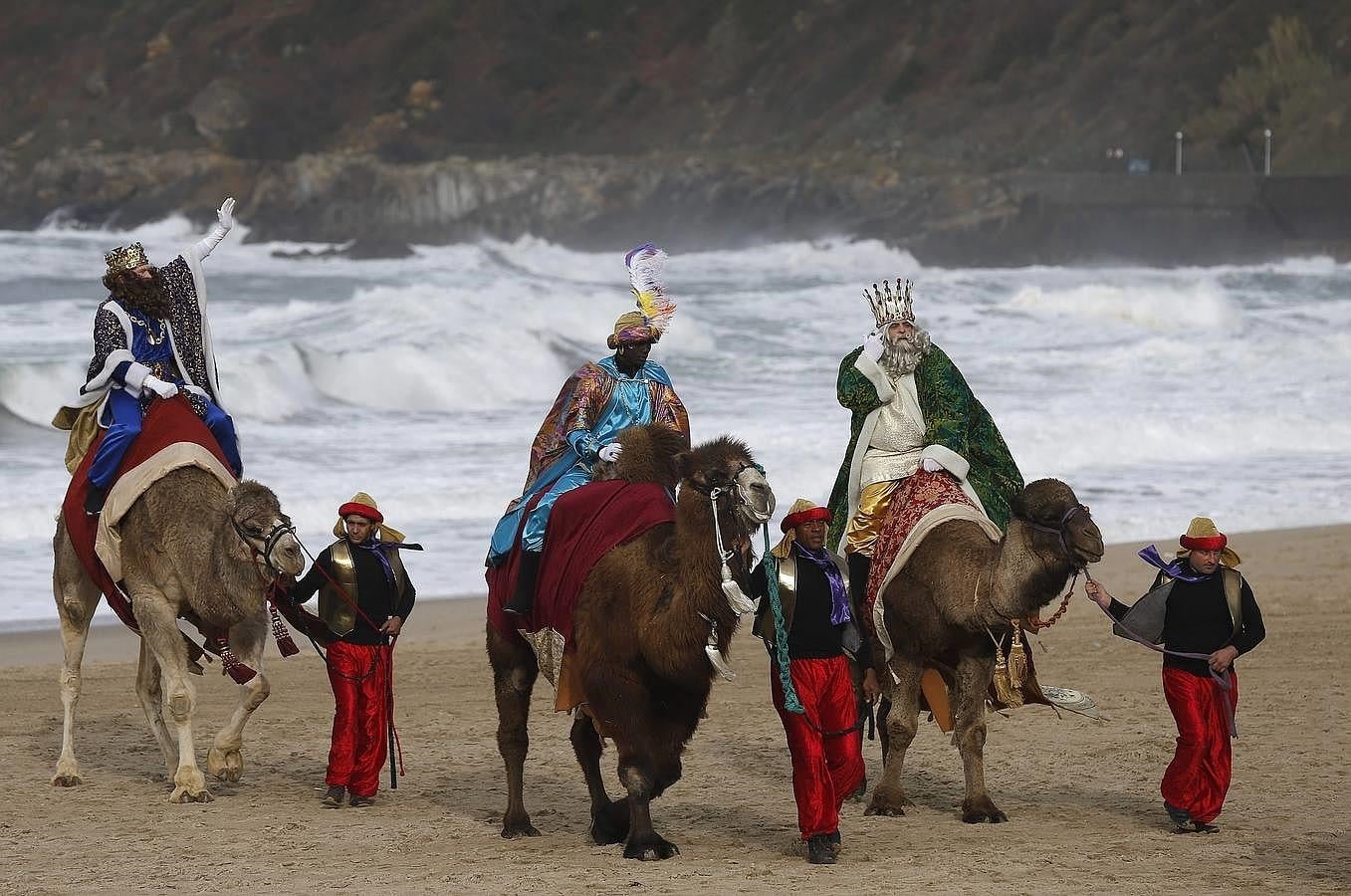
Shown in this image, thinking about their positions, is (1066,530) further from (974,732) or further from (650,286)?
(650,286)

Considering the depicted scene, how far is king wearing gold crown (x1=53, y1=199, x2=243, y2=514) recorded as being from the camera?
944cm

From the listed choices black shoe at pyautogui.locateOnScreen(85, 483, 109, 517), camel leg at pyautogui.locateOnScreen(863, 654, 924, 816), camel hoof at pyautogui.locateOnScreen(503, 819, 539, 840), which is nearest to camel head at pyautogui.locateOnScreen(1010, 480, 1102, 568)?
camel leg at pyautogui.locateOnScreen(863, 654, 924, 816)

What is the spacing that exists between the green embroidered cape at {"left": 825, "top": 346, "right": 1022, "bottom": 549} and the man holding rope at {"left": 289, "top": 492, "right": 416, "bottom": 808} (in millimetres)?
1964

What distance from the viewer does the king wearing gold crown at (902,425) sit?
30.0 feet

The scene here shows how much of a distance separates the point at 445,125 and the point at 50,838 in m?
107

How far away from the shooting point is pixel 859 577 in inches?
348

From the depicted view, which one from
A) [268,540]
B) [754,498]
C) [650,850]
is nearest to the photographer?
[754,498]

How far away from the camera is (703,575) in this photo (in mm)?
7309

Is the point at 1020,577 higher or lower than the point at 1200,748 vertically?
higher

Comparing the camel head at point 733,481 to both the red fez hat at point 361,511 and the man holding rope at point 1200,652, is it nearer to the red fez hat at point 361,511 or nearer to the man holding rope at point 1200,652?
the man holding rope at point 1200,652

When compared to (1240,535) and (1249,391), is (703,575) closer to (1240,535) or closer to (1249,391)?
(1240,535)

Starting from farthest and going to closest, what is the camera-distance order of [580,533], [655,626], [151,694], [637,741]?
[151,694] → [580,533] → [637,741] → [655,626]

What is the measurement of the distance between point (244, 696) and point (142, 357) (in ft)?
5.67

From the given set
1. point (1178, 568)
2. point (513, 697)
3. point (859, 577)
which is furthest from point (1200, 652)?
point (513, 697)
